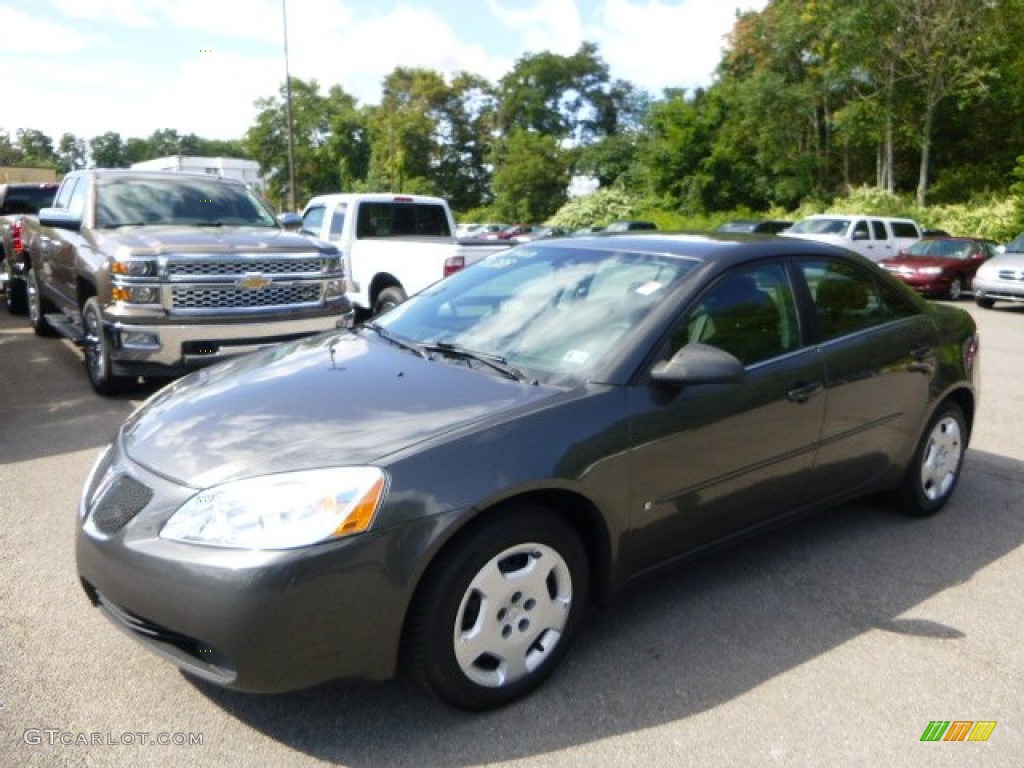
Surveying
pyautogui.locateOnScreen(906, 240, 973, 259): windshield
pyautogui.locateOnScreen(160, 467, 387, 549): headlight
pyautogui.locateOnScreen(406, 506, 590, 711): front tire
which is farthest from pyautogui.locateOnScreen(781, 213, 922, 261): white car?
pyautogui.locateOnScreen(160, 467, 387, 549): headlight

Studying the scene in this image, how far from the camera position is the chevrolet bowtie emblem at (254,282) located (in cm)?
719

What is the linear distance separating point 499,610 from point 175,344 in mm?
4894

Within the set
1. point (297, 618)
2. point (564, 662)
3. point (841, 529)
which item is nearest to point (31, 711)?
point (297, 618)

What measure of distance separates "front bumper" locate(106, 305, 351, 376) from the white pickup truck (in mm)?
2588

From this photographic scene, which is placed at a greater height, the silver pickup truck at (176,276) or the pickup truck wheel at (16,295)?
the silver pickup truck at (176,276)

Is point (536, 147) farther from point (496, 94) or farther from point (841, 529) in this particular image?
point (841, 529)

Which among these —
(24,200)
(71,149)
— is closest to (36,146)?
(71,149)

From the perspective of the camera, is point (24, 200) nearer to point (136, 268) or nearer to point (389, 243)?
point (389, 243)

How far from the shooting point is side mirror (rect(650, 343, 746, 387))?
3.18 m

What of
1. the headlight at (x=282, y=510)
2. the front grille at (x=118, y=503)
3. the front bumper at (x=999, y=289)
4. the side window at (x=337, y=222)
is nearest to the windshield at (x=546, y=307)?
the headlight at (x=282, y=510)

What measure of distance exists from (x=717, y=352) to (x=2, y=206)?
14.8m

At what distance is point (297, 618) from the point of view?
2488 mm

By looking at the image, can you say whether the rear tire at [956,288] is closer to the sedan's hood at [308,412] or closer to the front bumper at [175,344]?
the front bumper at [175,344]

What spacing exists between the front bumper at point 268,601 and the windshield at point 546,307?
3.36 feet
